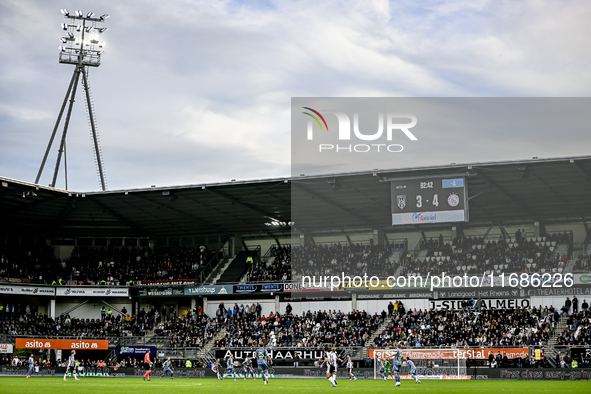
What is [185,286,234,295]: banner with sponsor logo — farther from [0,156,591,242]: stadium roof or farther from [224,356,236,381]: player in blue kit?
[224,356,236,381]: player in blue kit

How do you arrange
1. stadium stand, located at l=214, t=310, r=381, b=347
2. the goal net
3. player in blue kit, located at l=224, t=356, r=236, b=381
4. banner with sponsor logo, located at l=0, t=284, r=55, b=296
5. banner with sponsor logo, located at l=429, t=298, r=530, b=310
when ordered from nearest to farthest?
the goal net < player in blue kit, located at l=224, t=356, r=236, b=381 < stadium stand, located at l=214, t=310, r=381, b=347 < banner with sponsor logo, located at l=429, t=298, r=530, b=310 < banner with sponsor logo, located at l=0, t=284, r=55, b=296

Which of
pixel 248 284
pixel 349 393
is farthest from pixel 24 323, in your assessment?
pixel 349 393

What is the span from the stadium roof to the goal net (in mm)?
10695

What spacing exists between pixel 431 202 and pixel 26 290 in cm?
3561

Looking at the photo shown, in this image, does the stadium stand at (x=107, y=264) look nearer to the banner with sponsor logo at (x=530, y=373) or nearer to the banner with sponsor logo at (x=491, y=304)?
the banner with sponsor logo at (x=491, y=304)

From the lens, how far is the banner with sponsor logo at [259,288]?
54.4 metres

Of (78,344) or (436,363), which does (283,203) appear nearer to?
(436,363)

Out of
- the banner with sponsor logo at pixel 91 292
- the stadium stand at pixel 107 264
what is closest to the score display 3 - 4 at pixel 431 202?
the stadium stand at pixel 107 264

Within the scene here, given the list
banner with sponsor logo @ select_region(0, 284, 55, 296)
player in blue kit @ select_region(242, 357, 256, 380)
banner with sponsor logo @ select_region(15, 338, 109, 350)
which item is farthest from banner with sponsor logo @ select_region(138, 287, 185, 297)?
player in blue kit @ select_region(242, 357, 256, 380)

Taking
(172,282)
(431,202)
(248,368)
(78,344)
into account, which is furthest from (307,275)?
(78,344)

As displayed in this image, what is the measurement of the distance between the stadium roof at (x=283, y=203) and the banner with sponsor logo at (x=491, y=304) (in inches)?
280

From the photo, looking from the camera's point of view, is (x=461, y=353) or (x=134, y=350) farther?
(x=134, y=350)

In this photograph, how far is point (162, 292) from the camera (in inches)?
2295

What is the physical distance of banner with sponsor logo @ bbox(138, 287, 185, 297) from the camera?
57731 mm
